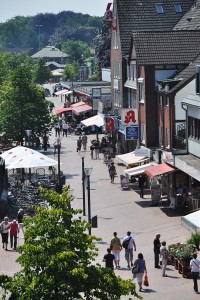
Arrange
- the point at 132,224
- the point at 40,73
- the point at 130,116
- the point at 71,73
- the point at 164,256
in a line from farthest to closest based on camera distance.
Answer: the point at 40,73 → the point at 71,73 → the point at 130,116 → the point at 132,224 → the point at 164,256

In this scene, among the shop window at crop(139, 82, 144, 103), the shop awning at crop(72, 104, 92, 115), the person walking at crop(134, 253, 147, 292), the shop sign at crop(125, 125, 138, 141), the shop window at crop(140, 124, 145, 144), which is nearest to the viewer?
the person walking at crop(134, 253, 147, 292)

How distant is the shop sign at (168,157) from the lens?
163ft

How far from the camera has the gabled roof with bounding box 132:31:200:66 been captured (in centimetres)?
5938

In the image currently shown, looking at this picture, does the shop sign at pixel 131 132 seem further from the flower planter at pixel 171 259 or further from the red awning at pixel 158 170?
the flower planter at pixel 171 259

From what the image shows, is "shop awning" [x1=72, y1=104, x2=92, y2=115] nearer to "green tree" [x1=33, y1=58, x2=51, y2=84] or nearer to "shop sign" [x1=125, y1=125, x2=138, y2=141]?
"shop sign" [x1=125, y1=125, x2=138, y2=141]

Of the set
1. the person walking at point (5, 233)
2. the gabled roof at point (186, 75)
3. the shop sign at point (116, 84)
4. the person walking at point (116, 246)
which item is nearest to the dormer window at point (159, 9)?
the shop sign at point (116, 84)

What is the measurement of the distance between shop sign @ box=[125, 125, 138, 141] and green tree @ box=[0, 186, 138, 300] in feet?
127

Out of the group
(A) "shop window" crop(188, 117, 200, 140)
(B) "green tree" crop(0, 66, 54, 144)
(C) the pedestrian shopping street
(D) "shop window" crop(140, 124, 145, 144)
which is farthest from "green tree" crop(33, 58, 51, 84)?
(A) "shop window" crop(188, 117, 200, 140)

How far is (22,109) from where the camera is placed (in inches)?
2741

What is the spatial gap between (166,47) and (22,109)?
13.3 m

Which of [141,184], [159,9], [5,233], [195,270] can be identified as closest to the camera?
[195,270]

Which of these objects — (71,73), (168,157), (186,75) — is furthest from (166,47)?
(71,73)

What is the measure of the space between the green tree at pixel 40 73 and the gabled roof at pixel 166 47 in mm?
126628

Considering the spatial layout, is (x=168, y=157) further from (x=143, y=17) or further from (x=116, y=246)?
(x=143, y=17)
